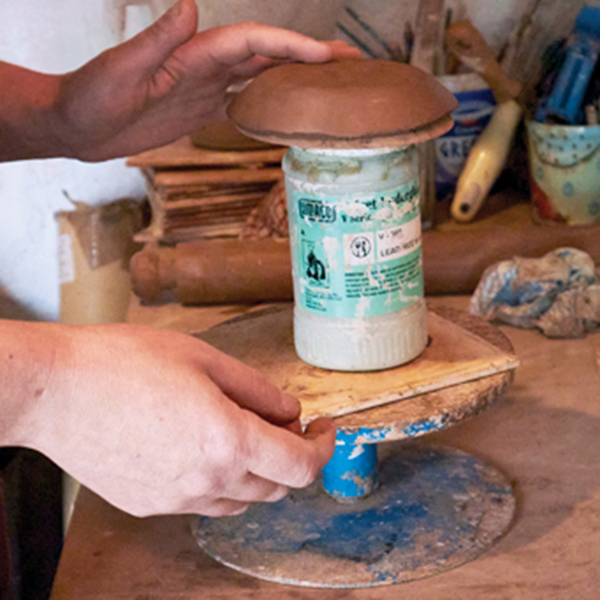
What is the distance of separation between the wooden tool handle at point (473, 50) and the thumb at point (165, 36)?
2.26 feet

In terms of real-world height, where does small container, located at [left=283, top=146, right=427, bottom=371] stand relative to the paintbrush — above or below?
above

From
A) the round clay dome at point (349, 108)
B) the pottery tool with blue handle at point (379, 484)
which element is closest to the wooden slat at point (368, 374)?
the pottery tool with blue handle at point (379, 484)

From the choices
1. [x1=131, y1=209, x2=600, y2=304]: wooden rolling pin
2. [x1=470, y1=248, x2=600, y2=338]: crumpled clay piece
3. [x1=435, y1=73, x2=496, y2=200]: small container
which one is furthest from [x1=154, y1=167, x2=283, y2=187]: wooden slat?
[x1=470, y1=248, x2=600, y2=338]: crumpled clay piece

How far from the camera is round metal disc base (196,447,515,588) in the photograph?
87 cm

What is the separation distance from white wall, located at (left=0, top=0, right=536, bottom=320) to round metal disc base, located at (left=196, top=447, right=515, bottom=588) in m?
0.94

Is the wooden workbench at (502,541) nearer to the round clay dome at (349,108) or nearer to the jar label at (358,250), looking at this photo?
the jar label at (358,250)

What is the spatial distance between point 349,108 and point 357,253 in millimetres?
150

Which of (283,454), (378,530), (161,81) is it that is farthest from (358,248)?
(161,81)

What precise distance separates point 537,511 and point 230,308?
2.55ft

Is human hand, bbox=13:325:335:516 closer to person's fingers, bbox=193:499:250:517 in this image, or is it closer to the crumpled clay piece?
person's fingers, bbox=193:499:250:517

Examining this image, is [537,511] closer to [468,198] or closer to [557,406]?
[557,406]

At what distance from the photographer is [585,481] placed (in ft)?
3.32

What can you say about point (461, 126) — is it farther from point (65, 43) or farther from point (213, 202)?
point (65, 43)

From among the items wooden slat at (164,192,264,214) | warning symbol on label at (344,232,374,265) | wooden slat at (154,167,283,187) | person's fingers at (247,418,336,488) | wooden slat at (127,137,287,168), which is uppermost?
warning symbol on label at (344,232,374,265)
